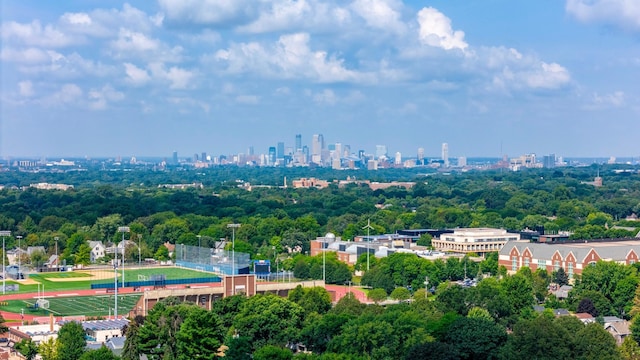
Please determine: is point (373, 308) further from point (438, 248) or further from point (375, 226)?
point (375, 226)

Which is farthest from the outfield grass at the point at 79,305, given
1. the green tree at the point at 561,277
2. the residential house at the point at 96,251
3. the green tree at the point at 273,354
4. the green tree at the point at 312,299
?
the green tree at the point at 561,277

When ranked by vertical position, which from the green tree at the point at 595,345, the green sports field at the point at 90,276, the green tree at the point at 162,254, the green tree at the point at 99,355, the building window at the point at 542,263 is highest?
the green tree at the point at 595,345

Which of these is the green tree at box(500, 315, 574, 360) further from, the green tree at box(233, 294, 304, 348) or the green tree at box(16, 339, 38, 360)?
the green tree at box(16, 339, 38, 360)

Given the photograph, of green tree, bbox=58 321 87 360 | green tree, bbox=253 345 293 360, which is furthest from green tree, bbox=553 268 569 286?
green tree, bbox=58 321 87 360

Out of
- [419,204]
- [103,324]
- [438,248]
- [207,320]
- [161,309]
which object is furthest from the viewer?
[419,204]

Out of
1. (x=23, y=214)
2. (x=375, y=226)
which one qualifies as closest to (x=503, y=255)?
(x=375, y=226)

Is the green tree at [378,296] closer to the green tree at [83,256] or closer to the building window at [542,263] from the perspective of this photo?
the building window at [542,263]

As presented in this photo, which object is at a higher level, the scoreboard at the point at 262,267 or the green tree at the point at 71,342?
the green tree at the point at 71,342

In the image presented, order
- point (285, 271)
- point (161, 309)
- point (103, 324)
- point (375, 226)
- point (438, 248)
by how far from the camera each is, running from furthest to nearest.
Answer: point (375, 226), point (438, 248), point (285, 271), point (103, 324), point (161, 309)
